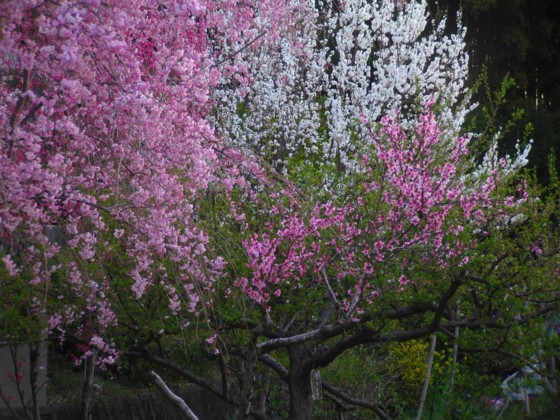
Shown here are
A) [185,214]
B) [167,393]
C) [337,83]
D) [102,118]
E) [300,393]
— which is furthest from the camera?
[337,83]

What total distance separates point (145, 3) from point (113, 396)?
19.2 feet

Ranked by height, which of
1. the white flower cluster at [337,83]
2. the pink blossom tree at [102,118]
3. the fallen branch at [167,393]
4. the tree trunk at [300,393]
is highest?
the white flower cluster at [337,83]

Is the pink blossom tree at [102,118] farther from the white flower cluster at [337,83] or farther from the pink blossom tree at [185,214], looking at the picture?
the white flower cluster at [337,83]

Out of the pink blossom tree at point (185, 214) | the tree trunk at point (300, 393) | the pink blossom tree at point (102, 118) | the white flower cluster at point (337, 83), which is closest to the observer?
the pink blossom tree at point (102, 118)

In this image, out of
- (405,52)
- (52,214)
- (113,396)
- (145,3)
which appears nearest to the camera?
(145,3)

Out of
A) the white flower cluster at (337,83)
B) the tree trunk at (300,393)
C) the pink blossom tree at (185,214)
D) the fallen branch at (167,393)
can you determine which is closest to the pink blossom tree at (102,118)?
the pink blossom tree at (185,214)

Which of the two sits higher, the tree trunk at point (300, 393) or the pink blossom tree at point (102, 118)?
the pink blossom tree at point (102, 118)

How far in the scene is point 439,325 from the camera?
6.39 m

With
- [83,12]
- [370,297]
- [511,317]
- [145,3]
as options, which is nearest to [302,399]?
[370,297]

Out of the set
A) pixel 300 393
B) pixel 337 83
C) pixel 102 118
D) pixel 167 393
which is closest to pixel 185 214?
pixel 102 118

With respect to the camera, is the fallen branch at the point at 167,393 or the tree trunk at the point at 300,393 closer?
the fallen branch at the point at 167,393

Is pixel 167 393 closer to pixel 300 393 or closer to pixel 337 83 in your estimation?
pixel 300 393

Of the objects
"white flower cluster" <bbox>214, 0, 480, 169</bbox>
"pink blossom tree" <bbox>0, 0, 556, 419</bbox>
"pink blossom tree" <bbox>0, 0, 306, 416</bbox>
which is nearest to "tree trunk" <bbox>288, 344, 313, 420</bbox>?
"pink blossom tree" <bbox>0, 0, 556, 419</bbox>

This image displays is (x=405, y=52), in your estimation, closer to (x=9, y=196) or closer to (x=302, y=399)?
(x=302, y=399)
